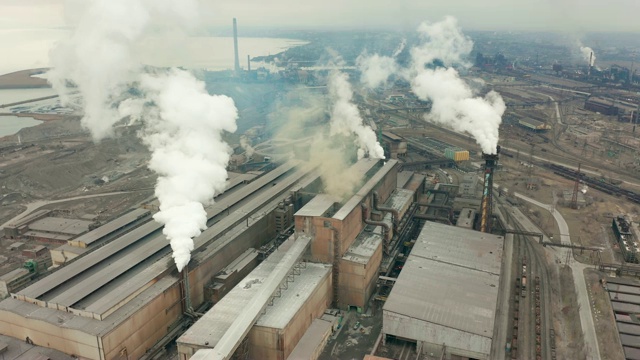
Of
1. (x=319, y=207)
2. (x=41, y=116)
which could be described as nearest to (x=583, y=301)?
(x=319, y=207)

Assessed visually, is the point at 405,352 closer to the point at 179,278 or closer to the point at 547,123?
the point at 179,278

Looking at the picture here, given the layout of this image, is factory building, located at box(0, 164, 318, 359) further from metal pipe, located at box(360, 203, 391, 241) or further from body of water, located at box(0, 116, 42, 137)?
body of water, located at box(0, 116, 42, 137)

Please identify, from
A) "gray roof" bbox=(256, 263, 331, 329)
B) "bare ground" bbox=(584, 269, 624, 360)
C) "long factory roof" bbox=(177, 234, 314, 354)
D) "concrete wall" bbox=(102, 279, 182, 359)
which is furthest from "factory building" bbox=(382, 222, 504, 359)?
"concrete wall" bbox=(102, 279, 182, 359)

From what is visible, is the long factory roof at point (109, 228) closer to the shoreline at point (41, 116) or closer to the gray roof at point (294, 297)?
the gray roof at point (294, 297)

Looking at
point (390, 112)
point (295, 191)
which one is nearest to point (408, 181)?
point (295, 191)

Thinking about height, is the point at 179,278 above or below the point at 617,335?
above

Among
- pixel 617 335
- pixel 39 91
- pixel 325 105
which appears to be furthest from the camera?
pixel 39 91
